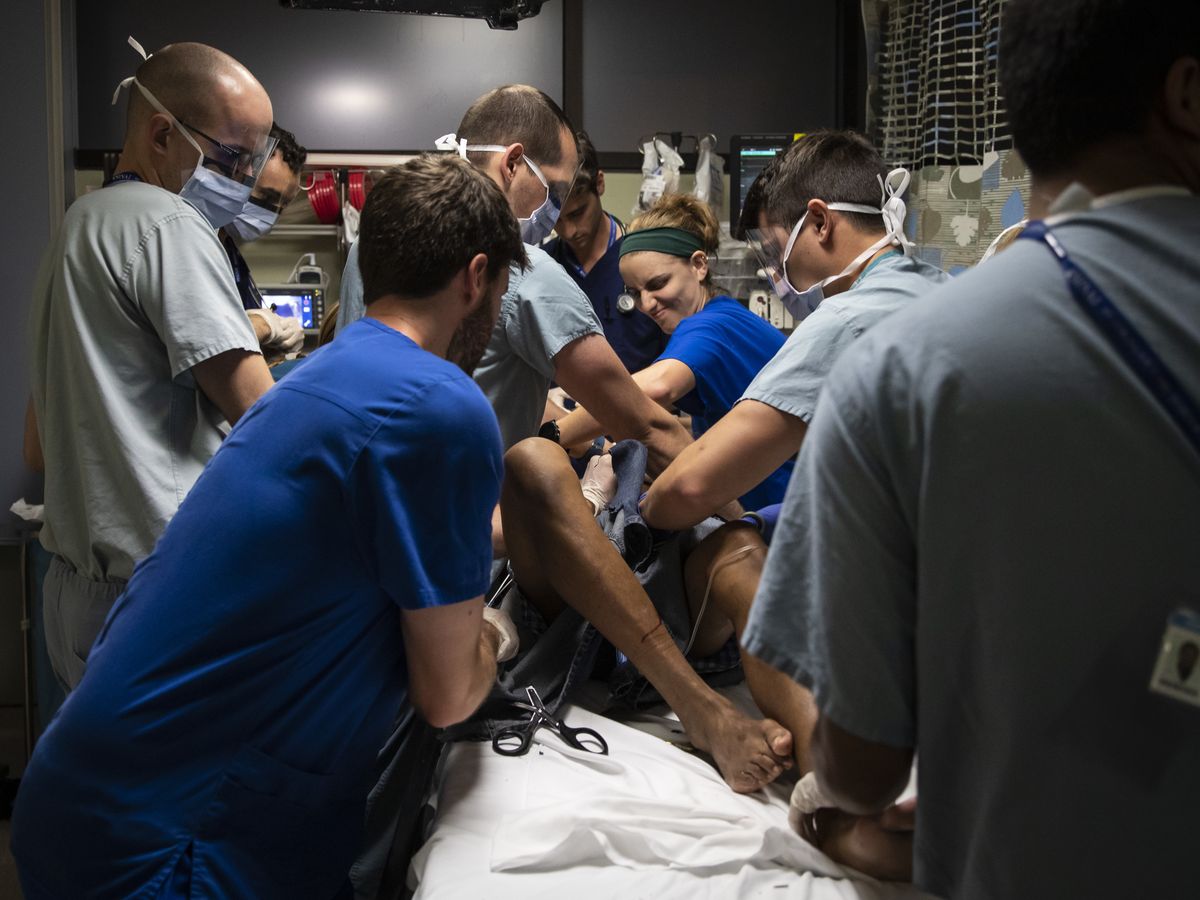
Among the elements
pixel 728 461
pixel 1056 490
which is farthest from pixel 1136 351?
pixel 728 461

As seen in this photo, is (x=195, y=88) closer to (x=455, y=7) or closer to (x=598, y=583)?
(x=455, y=7)

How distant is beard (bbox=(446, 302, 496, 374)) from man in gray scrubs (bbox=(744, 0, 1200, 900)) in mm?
775

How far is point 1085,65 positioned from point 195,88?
167 centimetres

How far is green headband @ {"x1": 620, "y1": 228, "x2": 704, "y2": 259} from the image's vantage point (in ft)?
9.80

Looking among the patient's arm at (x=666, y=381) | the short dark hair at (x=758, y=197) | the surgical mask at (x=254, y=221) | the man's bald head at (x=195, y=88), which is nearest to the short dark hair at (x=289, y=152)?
the surgical mask at (x=254, y=221)

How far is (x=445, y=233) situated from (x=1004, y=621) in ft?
2.94

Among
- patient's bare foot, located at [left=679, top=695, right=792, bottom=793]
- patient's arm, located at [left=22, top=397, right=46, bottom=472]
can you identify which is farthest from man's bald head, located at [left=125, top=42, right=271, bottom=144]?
patient's bare foot, located at [left=679, top=695, right=792, bottom=793]

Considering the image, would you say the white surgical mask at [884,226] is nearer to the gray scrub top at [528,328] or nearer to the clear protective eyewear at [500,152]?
the gray scrub top at [528,328]

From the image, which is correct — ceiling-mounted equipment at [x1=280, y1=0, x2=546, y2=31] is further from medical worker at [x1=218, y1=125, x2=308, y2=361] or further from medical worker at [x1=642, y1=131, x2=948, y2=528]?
medical worker at [x1=642, y1=131, x2=948, y2=528]

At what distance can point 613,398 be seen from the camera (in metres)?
2.13

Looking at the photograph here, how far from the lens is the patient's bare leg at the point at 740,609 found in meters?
1.76

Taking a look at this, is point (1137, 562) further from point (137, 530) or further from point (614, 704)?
point (137, 530)

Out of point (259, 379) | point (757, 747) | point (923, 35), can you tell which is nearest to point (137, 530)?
point (259, 379)

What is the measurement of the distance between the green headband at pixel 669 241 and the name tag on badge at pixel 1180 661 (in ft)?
7.83
